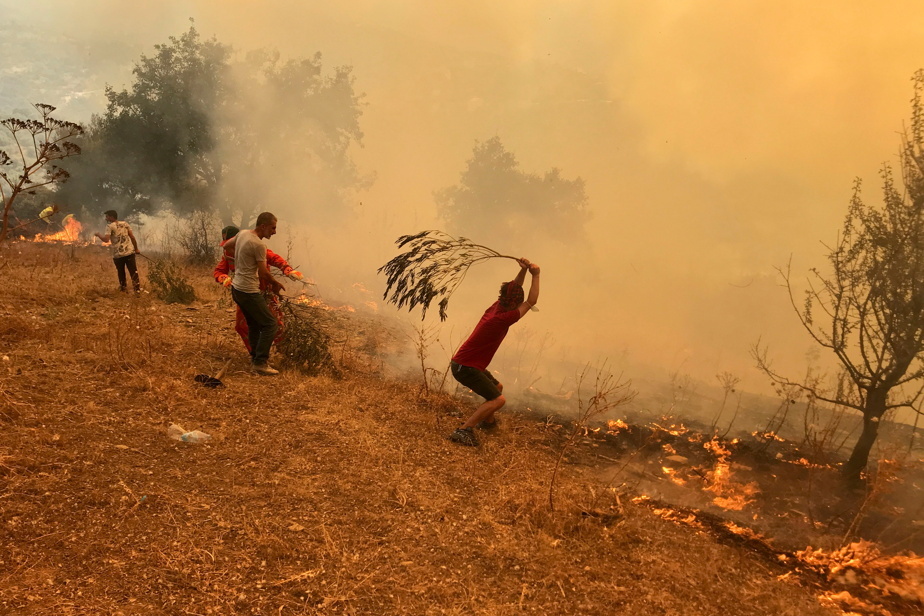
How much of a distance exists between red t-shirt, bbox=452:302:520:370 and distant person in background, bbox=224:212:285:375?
2.61 meters

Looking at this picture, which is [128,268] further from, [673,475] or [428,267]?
[673,475]

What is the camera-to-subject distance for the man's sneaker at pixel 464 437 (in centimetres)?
508

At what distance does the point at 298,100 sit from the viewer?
18891 millimetres

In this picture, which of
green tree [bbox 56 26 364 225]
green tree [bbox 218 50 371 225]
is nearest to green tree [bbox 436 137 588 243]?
green tree [bbox 218 50 371 225]

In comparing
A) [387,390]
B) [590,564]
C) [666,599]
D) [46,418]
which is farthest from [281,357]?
[666,599]

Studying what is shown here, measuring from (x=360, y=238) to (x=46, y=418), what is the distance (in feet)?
102

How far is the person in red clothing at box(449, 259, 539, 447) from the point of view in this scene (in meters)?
4.96

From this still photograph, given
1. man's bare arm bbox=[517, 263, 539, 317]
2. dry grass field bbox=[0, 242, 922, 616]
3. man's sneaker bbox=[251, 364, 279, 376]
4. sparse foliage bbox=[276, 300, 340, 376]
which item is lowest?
dry grass field bbox=[0, 242, 922, 616]

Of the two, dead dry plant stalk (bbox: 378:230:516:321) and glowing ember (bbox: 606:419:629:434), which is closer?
dead dry plant stalk (bbox: 378:230:516:321)

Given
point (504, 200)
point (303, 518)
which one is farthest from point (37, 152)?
point (504, 200)

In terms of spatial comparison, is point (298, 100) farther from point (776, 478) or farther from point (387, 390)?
point (776, 478)

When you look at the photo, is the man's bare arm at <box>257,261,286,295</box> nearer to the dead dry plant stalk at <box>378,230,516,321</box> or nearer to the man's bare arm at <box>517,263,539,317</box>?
the dead dry plant stalk at <box>378,230,516,321</box>

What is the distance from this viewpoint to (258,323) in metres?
5.83

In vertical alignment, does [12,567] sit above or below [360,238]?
below
